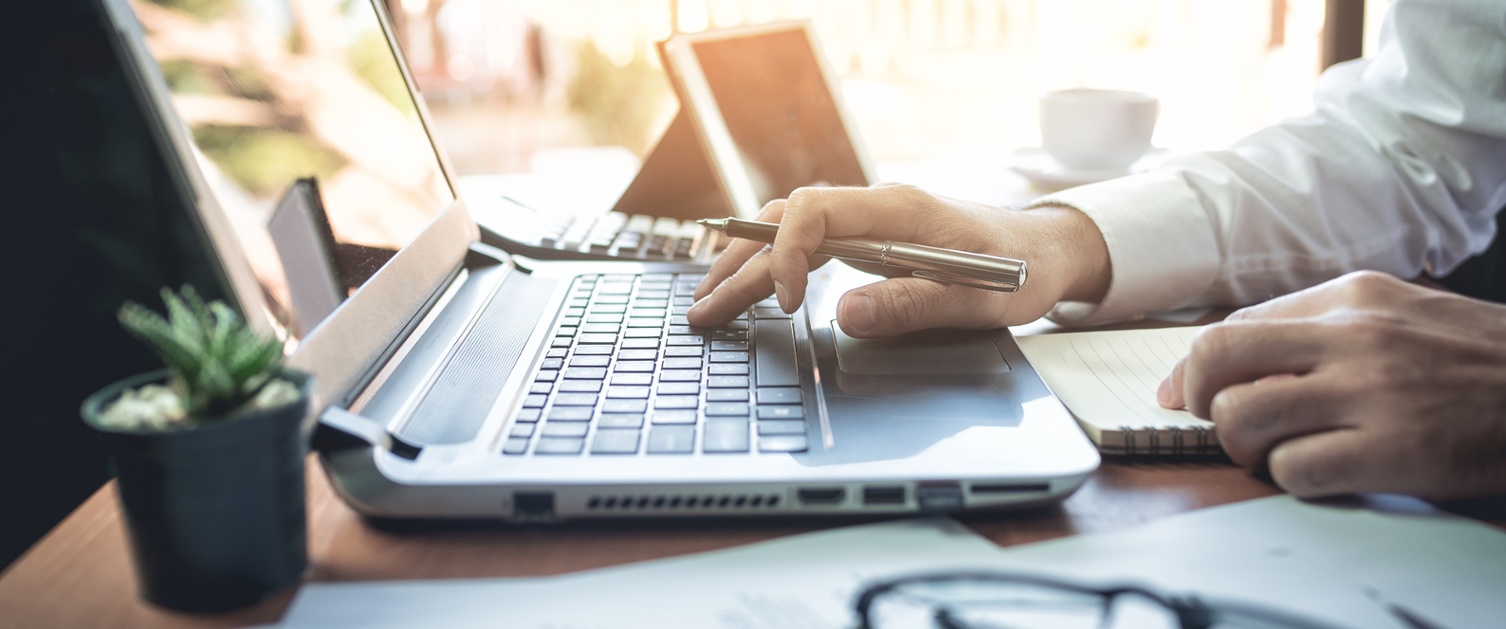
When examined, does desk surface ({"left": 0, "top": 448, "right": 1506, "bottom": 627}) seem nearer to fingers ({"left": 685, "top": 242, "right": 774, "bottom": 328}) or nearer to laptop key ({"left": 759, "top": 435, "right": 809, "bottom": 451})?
laptop key ({"left": 759, "top": 435, "right": 809, "bottom": 451})

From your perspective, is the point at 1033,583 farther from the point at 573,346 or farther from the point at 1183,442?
the point at 573,346

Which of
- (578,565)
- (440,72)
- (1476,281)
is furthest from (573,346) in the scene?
(440,72)

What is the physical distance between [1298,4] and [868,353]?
3.60 meters

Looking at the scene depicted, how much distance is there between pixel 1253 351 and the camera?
0.44 metres

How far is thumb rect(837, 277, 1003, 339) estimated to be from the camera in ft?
1.84

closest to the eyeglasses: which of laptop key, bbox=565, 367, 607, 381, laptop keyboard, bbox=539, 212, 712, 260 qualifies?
laptop key, bbox=565, 367, 607, 381

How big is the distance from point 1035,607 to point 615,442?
0.59ft

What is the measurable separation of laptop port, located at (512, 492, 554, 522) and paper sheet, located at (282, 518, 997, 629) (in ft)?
0.10

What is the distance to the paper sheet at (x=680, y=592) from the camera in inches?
13.1

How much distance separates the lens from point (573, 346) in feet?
1.87

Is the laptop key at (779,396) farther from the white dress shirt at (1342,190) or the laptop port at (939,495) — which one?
the white dress shirt at (1342,190)

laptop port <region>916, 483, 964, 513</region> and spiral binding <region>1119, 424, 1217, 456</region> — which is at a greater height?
laptop port <region>916, 483, 964, 513</region>

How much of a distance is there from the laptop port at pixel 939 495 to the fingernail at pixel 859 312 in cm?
18

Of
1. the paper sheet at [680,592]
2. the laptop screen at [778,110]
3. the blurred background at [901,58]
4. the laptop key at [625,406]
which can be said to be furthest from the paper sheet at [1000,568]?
the blurred background at [901,58]
